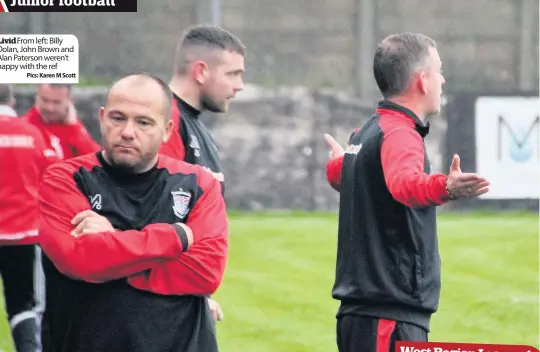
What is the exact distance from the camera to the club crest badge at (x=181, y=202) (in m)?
1.89

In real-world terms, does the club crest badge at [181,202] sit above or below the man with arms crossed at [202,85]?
below

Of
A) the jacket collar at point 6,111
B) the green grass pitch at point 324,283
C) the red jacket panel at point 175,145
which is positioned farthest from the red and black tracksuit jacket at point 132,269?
the green grass pitch at point 324,283

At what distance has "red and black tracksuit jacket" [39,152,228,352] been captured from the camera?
186 cm

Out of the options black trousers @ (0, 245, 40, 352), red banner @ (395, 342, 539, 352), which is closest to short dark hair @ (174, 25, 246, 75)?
red banner @ (395, 342, 539, 352)

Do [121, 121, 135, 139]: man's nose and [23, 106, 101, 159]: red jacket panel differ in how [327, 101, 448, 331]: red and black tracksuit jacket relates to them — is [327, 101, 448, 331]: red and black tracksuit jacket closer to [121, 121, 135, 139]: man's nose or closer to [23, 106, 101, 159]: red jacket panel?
[121, 121, 135, 139]: man's nose

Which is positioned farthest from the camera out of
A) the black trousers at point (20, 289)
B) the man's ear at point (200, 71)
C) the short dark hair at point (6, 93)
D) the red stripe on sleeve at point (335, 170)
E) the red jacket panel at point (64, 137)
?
the red jacket panel at point (64, 137)

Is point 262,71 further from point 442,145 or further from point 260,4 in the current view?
point 442,145

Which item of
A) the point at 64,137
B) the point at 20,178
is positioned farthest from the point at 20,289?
the point at 64,137

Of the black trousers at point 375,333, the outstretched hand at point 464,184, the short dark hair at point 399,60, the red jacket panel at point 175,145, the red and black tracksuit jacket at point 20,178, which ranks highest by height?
the short dark hair at point 399,60

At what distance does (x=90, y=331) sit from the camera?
187 cm

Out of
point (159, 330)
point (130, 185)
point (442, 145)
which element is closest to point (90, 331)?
point (159, 330)

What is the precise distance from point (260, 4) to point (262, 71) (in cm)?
55

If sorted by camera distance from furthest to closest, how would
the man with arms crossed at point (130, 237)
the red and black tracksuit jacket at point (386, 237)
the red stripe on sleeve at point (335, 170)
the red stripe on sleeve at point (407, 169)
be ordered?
1. the red stripe on sleeve at point (335, 170)
2. the red and black tracksuit jacket at point (386, 237)
3. the red stripe on sleeve at point (407, 169)
4. the man with arms crossed at point (130, 237)

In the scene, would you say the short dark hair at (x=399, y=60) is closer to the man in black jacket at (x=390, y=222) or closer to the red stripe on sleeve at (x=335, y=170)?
the man in black jacket at (x=390, y=222)
